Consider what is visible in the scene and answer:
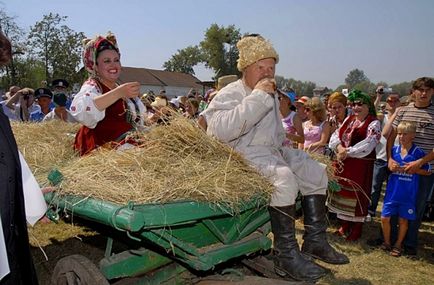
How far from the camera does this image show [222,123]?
2646 millimetres

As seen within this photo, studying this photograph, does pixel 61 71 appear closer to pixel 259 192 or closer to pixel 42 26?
pixel 42 26

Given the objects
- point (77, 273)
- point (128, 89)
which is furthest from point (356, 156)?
point (77, 273)

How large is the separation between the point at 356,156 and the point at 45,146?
3623 mm

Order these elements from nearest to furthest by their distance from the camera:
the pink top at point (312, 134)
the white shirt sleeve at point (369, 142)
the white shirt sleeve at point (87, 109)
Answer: the white shirt sleeve at point (87, 109), the white shirt sleeve at point (369, 142), the pink top at point (312, 134)

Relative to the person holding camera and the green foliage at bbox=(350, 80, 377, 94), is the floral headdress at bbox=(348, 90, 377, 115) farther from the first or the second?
the person holding camera

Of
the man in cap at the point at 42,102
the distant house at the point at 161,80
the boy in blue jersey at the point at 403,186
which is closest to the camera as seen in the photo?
the boy in blue jersey at the point at 403,186

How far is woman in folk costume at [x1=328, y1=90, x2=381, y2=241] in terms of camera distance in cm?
498

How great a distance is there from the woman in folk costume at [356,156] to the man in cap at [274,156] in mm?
2300

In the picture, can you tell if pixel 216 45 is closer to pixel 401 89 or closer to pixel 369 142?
pixel 401 89

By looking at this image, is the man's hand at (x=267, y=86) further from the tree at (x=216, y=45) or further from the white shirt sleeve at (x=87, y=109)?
the tree at (x=216, y=45)

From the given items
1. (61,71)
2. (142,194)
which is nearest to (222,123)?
(142,194)

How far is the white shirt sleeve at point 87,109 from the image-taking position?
295 centimetres

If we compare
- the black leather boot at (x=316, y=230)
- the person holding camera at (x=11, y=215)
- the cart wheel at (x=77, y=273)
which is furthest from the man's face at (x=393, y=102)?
the person holding camera at (x=11, y=215)

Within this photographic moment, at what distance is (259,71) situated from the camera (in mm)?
2898
